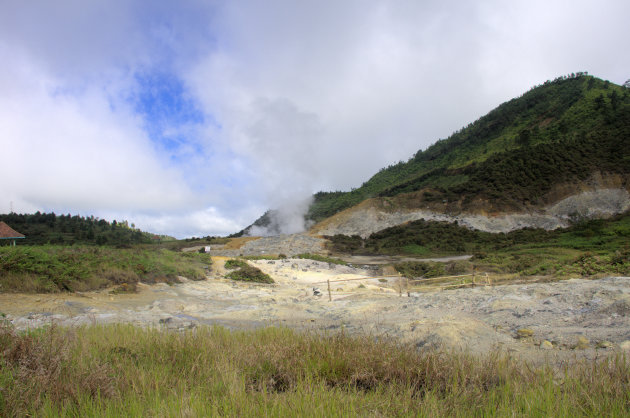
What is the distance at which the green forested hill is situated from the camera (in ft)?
141

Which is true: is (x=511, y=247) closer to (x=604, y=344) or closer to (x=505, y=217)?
(x=505, y=217)

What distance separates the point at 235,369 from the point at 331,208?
72888mm

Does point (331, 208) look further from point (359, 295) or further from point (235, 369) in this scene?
point (235, 369)

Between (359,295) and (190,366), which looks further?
(359,295)

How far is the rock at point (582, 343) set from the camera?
540cm

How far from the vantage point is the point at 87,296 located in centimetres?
1100

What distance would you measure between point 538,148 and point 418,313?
162ft

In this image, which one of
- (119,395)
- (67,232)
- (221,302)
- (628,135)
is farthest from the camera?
(628,135)

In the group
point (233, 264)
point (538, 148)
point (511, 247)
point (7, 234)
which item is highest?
point (538, 148)

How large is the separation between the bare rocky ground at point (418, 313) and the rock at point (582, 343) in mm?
17

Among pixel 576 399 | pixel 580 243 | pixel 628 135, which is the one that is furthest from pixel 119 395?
pixel 628 135

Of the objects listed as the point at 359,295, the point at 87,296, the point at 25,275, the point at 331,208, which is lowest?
the point at 359,295

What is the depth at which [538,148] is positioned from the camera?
48188 millimetres

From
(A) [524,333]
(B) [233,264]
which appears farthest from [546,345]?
(B) [233,264]
